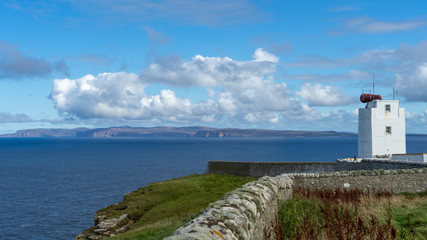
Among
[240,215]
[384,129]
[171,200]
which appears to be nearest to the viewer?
[240,215]

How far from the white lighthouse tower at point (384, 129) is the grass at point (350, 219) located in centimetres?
2579

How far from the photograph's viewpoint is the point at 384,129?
39.4 m

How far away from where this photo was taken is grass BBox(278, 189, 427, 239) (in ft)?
19.3

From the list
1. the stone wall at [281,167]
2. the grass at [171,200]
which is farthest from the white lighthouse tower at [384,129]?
the grass at [171,200]

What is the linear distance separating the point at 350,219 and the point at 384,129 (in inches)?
1428

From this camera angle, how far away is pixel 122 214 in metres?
27.2

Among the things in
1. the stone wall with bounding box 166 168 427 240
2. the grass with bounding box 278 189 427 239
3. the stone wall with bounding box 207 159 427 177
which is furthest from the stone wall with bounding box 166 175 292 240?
the stone wall with bounding box 207 159 427 177

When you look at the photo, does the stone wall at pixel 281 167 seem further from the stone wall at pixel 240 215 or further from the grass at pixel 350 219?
the stone wall at pixel 240 215

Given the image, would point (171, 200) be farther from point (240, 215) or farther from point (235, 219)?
point (235, 219)

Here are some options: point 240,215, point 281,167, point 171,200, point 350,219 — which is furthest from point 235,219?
point 281,167

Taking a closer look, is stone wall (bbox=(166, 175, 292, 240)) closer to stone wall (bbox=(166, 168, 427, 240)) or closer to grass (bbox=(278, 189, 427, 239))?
stone wall (bbox=(166, 168, 427, 240))

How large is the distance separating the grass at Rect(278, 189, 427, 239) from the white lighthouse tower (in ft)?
84.6

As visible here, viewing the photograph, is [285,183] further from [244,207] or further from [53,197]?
[53,197]

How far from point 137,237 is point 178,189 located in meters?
17.7
